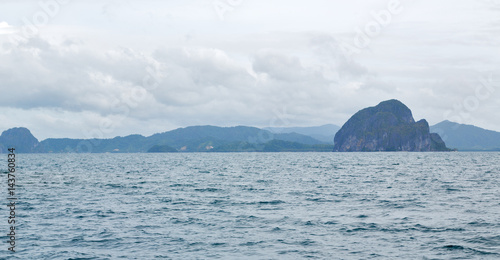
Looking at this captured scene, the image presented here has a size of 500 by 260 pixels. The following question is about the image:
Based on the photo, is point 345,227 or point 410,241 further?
point 345,227

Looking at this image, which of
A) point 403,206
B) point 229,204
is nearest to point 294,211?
point 229,204

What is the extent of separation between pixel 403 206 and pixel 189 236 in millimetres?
22550

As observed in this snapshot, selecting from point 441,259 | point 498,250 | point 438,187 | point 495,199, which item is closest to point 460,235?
point 498,250

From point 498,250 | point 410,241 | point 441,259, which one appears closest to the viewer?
point 441,259

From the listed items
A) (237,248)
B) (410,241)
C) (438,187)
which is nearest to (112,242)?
(237,248)

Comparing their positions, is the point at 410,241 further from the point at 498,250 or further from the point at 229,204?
the point at 229,204

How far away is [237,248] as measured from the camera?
26828 millimetres

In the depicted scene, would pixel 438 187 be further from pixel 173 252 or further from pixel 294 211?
pixel 173 252

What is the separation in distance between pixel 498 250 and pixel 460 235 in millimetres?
3746

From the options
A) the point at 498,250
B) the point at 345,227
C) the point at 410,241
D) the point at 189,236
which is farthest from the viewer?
the point at 345,227

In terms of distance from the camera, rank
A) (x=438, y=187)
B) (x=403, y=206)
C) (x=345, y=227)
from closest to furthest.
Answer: (x=345, y=227), (x=403, y=206), (x=438, y=187)

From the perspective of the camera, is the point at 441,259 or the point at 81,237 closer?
the point at 441,259

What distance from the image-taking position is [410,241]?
1106 inches

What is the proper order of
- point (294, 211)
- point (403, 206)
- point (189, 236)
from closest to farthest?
1. point (189, 236)
2. point (294, 211)
3. point (403, 206)
